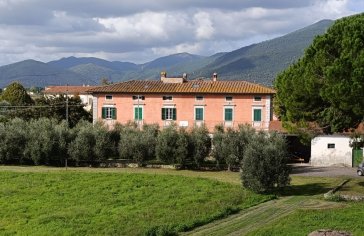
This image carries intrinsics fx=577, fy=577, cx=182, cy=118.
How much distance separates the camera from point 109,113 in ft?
213

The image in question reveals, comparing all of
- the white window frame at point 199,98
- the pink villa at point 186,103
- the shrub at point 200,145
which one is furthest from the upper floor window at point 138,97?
the shrub at point 200,145

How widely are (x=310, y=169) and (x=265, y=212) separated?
2075cm

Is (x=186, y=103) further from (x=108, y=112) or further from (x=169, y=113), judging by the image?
(x=108, y=112)

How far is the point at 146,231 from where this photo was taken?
25.1 m

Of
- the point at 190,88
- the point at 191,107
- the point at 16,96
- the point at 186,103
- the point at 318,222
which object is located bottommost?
the point at 318,222

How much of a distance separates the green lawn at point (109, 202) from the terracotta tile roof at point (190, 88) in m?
20.7

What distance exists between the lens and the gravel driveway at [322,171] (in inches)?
1769

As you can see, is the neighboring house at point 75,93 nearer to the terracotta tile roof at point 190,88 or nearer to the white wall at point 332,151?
the terracotta tile roof at point 190,88

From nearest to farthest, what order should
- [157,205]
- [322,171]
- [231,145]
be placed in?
[157,205], [322,171], [231,145]

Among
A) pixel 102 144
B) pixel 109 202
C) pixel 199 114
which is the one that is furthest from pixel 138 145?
pixel 109 202

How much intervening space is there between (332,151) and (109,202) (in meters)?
25.4

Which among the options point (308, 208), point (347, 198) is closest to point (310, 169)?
point (347, 198)

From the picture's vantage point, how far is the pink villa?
202 feet

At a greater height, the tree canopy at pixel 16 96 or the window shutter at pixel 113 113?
the tree canopy at pixel 16 96
